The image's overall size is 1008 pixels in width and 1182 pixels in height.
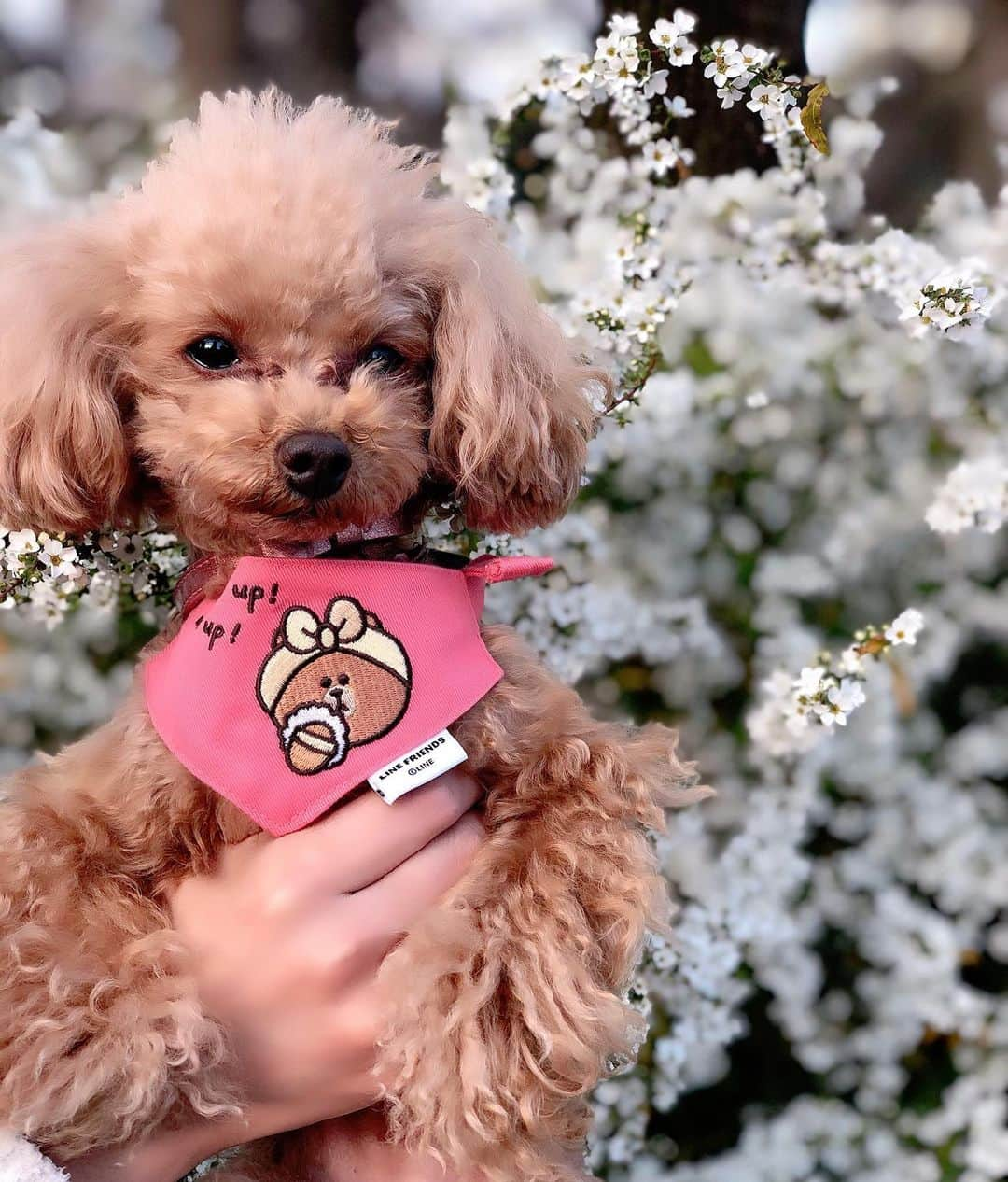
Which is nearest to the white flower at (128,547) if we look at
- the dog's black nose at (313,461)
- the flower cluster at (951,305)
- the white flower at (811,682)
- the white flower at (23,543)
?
the white flower at (23,543)

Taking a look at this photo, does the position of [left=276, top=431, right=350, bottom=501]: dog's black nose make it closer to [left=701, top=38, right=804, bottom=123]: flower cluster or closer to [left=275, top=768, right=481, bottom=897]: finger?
[left=275, top=768, right=481, bottom=897]: finger

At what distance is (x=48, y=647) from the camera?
7.23 ft

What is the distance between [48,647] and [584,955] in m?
1.60

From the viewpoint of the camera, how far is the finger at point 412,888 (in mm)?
1065

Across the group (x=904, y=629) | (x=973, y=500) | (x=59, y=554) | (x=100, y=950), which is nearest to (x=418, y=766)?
(x=100, y=950)

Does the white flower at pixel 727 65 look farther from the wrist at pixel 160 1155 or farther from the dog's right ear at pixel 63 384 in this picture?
the wrist at pixel 160 1155

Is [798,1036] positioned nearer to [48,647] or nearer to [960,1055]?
[960,1055]

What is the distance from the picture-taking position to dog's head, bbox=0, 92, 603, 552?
968 mm

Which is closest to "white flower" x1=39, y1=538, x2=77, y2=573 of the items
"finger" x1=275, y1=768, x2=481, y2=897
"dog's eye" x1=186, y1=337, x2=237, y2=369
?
"dog's eye" x1=186, y1=337, x2=237, y2=369

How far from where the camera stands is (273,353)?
994 mm

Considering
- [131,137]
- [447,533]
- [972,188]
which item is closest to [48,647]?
[447,533]

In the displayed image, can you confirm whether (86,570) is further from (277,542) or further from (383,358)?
(383,358)

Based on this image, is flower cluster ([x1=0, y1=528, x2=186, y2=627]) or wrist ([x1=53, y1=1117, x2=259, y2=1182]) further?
flower cluster ([x1=0, y1=528, x2=186, y2=627])

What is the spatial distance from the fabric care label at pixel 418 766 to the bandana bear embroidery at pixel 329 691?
0.03m
